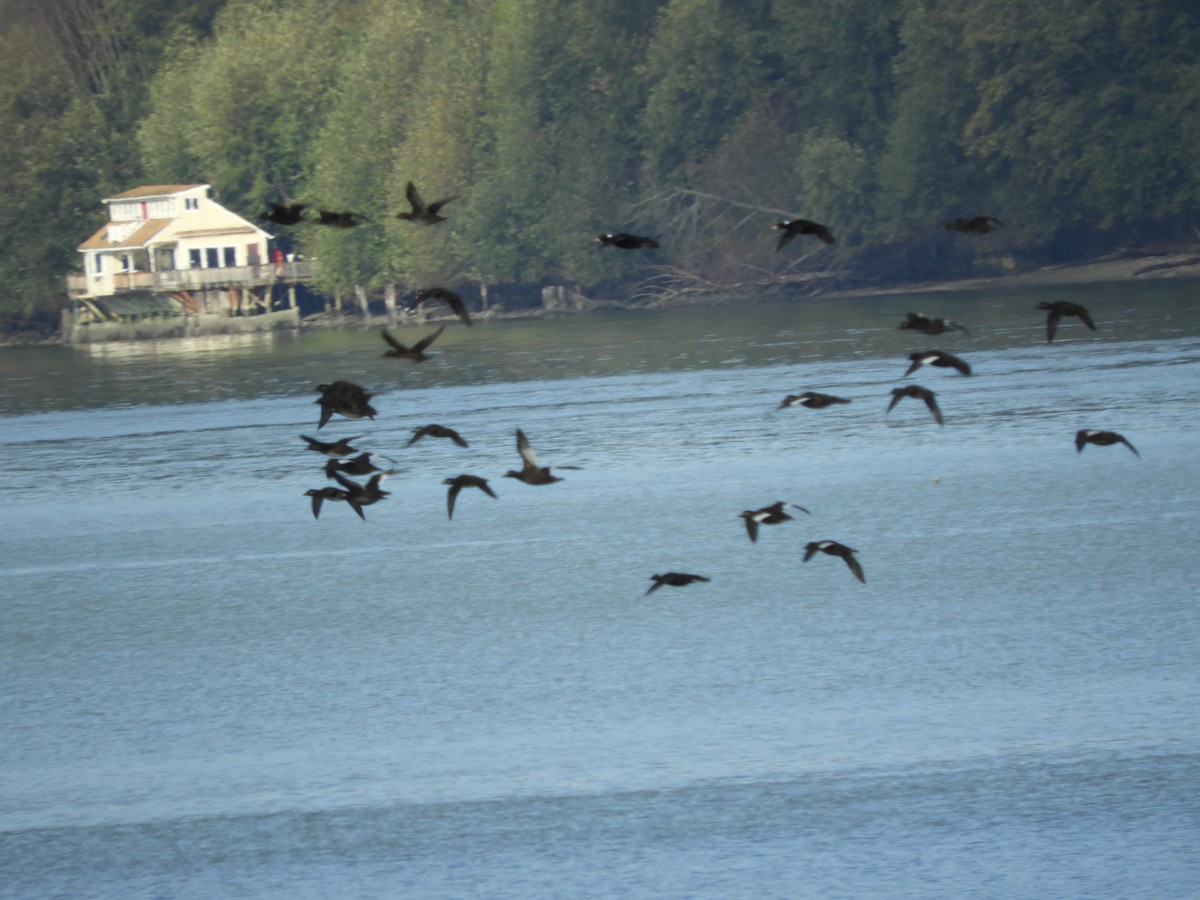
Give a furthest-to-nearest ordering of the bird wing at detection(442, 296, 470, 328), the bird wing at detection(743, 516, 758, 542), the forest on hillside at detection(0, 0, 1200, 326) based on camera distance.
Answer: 1. the forest on hillside at detection(0, 0, 1200, 326)
2. the bird wing at detection(743, 516, 758, 542)
3. the bird wing at detection(442, 296, 470, 328)

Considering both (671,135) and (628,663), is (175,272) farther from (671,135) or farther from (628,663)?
(628,663)

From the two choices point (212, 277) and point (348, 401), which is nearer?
point (348, 401)

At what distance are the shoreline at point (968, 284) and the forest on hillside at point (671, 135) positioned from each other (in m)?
0.80

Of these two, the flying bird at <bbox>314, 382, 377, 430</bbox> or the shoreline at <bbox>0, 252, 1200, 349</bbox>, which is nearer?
the flying bird at <bbox>314, 382, 377, 430</bbox>

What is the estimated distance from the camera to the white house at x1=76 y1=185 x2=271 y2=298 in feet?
312

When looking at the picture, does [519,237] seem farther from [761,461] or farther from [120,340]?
[761,461]

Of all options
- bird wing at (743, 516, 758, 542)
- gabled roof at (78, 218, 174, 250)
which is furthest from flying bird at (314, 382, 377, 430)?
gabled roof at (78, 218, 174, 250)

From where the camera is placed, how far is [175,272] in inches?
3755

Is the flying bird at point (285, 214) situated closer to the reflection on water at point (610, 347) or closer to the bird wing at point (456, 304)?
the bird wing at point (456, 304)

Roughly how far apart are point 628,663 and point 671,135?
61.5 m

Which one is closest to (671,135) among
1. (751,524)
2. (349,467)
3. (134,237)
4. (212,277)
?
(212,277)

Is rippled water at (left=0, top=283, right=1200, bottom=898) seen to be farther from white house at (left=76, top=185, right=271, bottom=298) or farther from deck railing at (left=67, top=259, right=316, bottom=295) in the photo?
white house at (left=76, top=185, right=271, bottom=298)

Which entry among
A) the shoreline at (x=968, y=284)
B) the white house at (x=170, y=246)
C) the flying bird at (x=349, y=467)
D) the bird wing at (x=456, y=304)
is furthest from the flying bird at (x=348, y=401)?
the white house at (x=170, y=246)

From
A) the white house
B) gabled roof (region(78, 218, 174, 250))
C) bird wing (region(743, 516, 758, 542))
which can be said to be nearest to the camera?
bird wing (region(743, 516, 758, 542))
